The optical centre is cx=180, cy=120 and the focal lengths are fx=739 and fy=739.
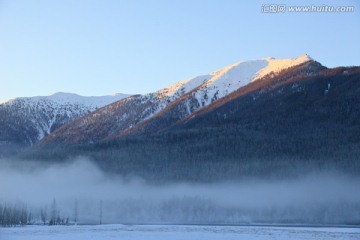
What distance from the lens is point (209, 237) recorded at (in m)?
132

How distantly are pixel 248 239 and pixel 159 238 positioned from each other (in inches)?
603

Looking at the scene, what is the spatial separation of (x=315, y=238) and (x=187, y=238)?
2299 cm

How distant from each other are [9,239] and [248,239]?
4019 centimetres

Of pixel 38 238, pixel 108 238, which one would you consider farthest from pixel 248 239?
pixel 38 238

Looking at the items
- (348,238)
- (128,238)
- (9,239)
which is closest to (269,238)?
(348,238)

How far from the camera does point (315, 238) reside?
130625 mm

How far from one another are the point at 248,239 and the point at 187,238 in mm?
10429

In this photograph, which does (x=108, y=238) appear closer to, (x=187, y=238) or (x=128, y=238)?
(x=128, y=238)

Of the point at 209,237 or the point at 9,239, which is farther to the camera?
the point at 209,237

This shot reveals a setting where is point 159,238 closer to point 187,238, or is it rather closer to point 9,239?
point 187,238

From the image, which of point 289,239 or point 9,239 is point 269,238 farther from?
point 9,239

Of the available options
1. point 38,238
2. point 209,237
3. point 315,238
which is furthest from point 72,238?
point 315,238

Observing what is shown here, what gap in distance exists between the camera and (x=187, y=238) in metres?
→ 127

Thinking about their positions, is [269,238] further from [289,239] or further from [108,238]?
[108,238]
